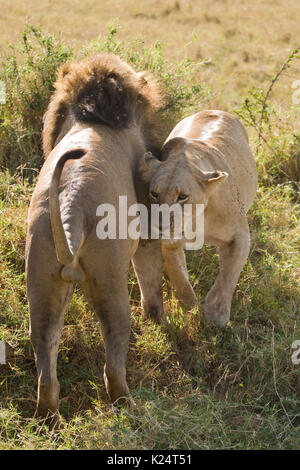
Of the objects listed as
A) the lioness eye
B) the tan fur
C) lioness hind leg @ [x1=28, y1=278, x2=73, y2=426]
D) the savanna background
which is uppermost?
the tan fur

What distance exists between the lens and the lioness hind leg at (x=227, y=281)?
401cm

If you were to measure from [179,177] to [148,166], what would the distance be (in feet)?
0.63

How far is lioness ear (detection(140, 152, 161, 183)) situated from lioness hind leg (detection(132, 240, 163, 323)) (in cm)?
45

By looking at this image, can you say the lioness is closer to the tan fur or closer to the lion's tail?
the tan fur

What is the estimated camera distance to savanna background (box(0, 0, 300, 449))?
120 inches

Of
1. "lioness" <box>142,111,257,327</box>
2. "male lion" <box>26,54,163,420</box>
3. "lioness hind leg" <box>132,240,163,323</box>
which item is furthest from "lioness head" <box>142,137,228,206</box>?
"lioness hind leg" <box>132,240,163,323</box>

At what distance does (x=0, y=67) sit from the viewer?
627cm

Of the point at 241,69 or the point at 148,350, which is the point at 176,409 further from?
the point at 241,69

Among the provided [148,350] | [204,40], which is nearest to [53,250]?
[148,350]

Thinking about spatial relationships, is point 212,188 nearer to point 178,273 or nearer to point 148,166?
point 148,166

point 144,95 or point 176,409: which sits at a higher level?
point 144,95

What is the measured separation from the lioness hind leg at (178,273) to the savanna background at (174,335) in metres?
0.10

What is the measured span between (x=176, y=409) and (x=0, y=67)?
433cm

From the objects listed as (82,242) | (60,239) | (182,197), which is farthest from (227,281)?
(60,239)
